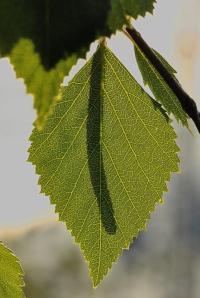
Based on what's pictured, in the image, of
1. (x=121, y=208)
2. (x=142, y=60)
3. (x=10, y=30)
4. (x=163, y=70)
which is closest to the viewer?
(x=10, y=30)

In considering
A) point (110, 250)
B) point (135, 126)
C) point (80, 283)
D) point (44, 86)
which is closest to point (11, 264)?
point (110, 250)

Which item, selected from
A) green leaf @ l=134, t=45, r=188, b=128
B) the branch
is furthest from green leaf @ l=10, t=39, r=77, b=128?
green leaf @ l=134, t=45, r=188, b=128

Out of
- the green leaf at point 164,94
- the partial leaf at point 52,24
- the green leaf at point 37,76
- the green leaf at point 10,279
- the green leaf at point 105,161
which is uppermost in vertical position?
the partial leaf at point 52,24

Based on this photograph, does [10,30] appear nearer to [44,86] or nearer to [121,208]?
[44,86]

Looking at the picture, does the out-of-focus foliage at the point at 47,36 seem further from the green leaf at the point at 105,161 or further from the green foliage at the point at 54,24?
the green leaf at the point at 105,161

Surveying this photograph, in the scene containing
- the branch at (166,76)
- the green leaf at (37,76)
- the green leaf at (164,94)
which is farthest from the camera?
the green leaf at (164,94)

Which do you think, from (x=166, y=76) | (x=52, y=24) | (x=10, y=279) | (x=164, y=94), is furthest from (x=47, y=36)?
(x=10, y=279)

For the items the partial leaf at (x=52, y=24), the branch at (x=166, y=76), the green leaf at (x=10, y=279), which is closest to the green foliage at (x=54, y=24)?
the partial leaf at (x=52, y=24)

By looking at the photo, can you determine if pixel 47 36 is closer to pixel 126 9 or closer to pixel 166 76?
pixel 126 9
